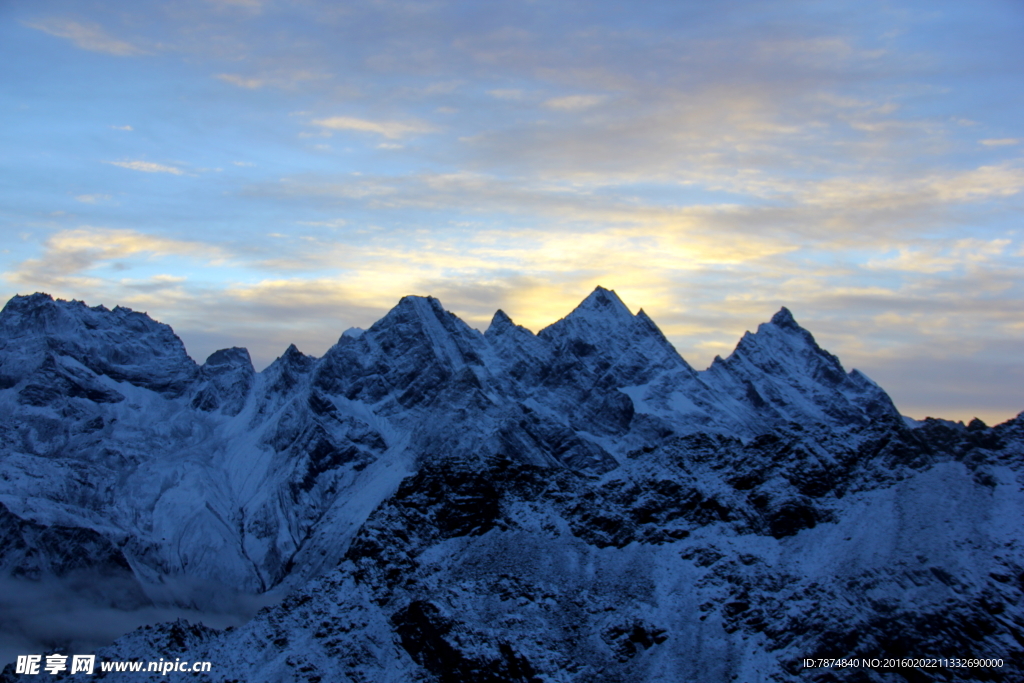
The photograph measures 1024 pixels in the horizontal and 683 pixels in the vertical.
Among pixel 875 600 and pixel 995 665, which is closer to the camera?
pixel 995 665

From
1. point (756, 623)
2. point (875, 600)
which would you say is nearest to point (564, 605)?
point (756, 623)

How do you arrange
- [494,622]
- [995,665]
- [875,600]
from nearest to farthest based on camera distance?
[995,665] → [875,600] → [494,622]

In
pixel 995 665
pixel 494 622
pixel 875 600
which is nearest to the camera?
pixel 995 665

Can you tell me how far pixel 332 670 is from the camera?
180 meters

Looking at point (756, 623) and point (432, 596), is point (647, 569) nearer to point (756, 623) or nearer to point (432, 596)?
point (756, 623)

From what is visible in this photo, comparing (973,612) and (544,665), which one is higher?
(973,612)

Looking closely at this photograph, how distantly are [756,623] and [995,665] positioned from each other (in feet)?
116

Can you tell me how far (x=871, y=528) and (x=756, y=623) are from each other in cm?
2754

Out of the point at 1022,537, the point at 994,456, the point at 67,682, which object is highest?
the point at 994,456

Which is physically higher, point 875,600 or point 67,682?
point 875,600

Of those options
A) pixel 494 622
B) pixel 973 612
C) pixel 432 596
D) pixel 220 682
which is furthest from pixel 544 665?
pixel 973 612

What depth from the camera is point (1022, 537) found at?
17800 centimetres

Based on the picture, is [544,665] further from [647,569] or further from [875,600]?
[875,600]

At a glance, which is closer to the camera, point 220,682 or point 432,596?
point 220,682
